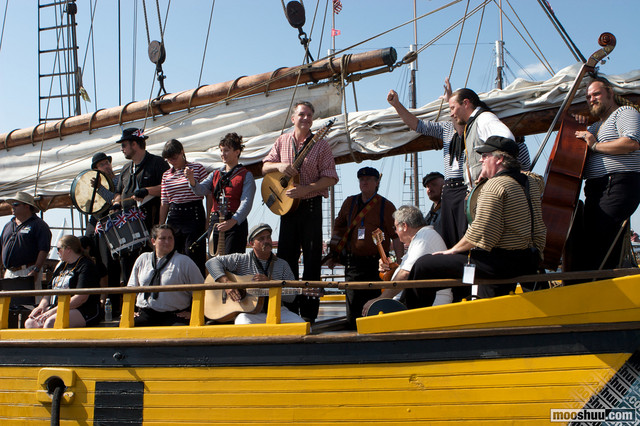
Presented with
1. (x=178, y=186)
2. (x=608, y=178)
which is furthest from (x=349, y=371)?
(x=178, y=186)

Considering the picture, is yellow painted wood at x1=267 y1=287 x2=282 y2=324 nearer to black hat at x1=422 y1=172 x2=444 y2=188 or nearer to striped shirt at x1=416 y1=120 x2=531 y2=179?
striped shirt at x1=416 y1=120 x2=531 y2=179

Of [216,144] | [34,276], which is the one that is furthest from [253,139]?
[34,276]

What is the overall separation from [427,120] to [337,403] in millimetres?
3177

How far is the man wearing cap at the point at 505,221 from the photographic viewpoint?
3.77m

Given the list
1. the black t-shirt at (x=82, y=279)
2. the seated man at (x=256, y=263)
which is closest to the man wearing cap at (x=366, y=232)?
the seated man at (x=256, y=263)

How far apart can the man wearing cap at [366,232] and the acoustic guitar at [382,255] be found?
0.46ft

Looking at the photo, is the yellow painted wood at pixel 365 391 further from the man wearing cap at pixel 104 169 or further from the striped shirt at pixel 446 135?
the man wearing cap at pixel 104 169

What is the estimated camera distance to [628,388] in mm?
3592

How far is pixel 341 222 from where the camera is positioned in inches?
244

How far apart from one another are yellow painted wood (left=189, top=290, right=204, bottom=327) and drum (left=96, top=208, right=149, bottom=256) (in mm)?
1674

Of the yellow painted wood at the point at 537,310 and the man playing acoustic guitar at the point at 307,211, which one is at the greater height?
the man playing acoustic guitar at the point at 307,211

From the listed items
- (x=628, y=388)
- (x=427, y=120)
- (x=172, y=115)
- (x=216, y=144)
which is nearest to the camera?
(x=628, y=388)

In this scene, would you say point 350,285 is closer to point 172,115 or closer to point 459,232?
point 459,232

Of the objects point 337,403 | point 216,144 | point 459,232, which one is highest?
point 216,144
